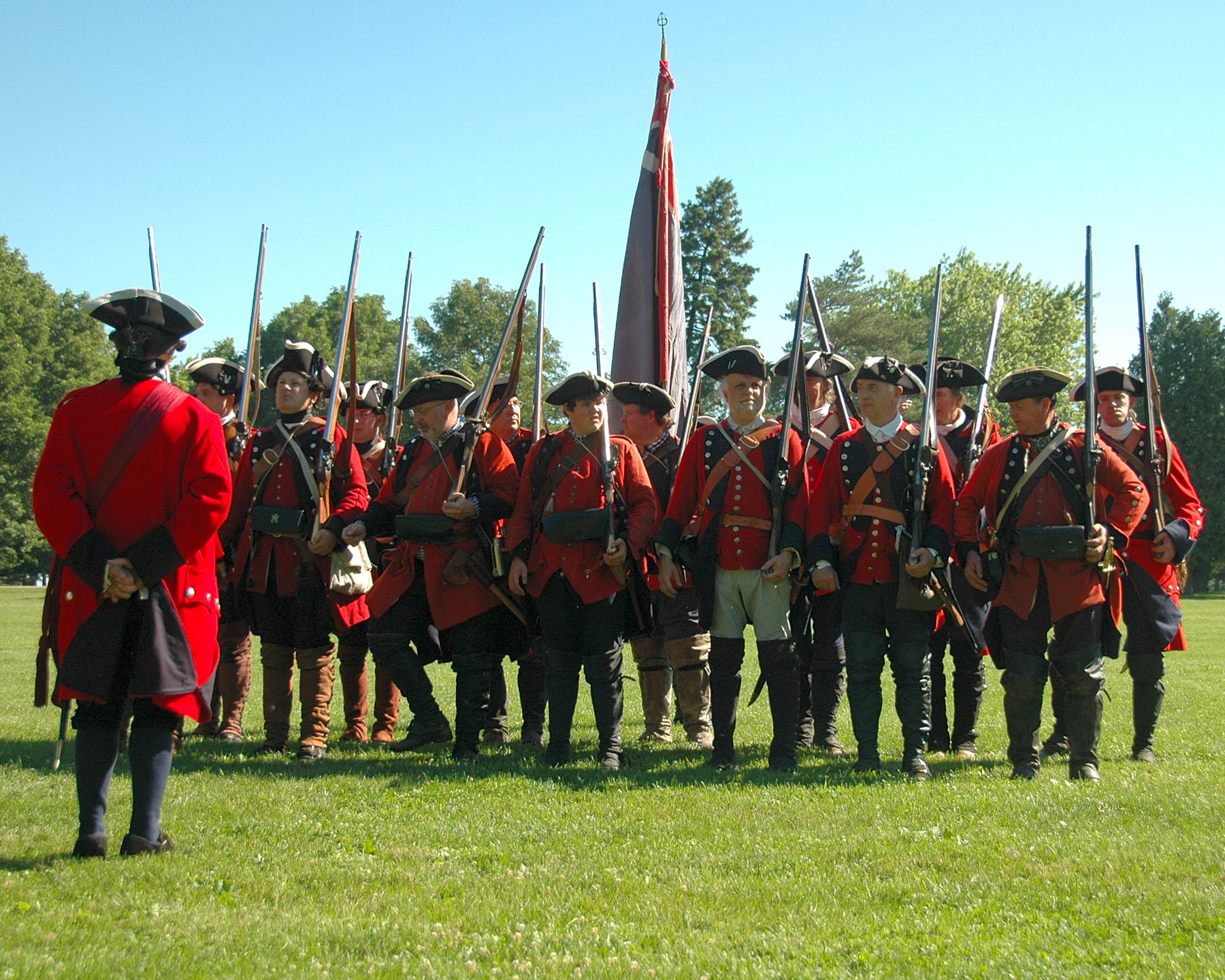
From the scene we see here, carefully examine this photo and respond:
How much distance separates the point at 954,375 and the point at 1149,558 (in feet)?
5.45

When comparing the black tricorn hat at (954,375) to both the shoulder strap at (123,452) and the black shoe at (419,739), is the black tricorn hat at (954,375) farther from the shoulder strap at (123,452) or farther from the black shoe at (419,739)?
the shoulder strap at (123,452)

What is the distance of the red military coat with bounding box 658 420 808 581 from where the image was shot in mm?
6930

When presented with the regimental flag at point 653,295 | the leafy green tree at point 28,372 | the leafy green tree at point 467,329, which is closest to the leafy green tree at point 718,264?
the leafy green tree at point 467,329

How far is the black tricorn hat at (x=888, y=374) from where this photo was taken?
6.93m

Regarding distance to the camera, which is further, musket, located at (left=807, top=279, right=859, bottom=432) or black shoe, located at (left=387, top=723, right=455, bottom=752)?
musket, located at (left=807, top=279, right=859, bottom=432)

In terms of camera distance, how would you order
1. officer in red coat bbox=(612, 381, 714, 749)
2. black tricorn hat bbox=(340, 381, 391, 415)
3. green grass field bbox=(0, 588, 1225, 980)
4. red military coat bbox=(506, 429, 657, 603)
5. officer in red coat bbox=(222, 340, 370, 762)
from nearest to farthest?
green grass field bbox=(0, 588, 1225, 980) → red military coat bbox=(506, 429, 657, 603) → officer in red coat bbox=(222, 340, 370, 762) → officer in red coat bbox=(612, 381, 714, 749) → black tricorn hat bbox=(340, 381, 391, 415)

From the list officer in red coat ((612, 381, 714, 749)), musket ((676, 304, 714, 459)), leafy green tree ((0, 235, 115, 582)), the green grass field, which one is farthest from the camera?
leafy green tree ((0, 235, 115, 582))

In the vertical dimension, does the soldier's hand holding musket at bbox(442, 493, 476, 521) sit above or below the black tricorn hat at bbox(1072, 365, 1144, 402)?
below

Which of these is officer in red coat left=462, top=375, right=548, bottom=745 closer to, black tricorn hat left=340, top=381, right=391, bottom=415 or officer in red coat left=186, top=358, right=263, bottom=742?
black tricorn hat left=340, top=381, right=391, bottom=415

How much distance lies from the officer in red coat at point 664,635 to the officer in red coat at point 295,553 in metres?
1.97

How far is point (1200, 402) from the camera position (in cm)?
5372

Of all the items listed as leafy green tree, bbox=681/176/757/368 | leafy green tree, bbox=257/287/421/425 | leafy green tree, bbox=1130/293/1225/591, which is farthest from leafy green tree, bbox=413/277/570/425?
leafy green tree, bbox=1130/293/1225/591

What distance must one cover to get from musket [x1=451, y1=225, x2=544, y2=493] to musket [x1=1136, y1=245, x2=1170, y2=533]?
12.7 feet

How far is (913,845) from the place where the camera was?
5.02 meters
